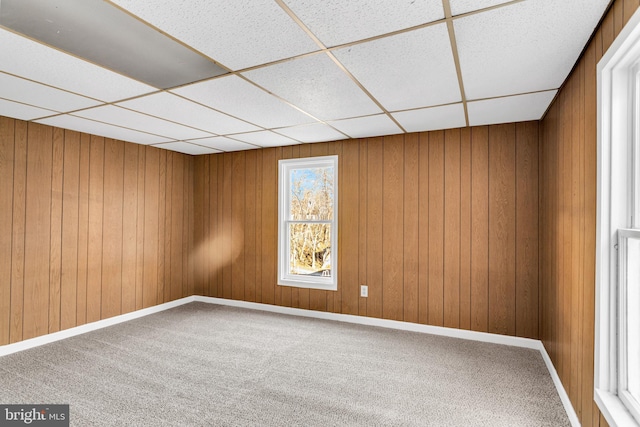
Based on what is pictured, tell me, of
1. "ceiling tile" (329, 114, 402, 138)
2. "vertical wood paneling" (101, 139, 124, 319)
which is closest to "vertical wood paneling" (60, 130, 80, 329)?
"vertical wood paneling" (101, 139, 124, 319)

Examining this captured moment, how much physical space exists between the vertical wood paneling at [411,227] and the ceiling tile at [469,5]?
7.92ft

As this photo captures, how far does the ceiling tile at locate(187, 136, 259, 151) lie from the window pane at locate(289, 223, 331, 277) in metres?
1.28

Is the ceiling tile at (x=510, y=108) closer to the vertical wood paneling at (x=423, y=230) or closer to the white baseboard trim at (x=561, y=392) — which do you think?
the vertical wood paneling at (x=423, y=230)

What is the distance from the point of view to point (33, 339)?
11.4 feet

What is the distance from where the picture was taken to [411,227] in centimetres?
401

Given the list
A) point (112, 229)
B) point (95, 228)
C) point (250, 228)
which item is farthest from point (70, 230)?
point (250, 228)

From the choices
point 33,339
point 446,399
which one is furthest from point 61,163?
point 446,399

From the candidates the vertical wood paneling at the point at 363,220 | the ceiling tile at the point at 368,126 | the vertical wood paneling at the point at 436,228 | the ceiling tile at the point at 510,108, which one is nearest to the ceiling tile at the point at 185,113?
the ceiling tile at the point at 368,126

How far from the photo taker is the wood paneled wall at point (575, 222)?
181 cm

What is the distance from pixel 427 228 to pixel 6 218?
4290 mm

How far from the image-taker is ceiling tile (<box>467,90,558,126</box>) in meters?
2.81

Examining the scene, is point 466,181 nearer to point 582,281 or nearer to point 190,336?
point 582,281

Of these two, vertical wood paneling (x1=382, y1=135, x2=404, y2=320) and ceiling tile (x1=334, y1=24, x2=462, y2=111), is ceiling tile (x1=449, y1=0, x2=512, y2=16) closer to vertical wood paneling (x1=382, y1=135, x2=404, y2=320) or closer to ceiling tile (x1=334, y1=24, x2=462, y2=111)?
ceiling tile (x1=334, y1=24, x2=462, y2=111)

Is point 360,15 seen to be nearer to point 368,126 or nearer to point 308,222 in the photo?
point 368,126
